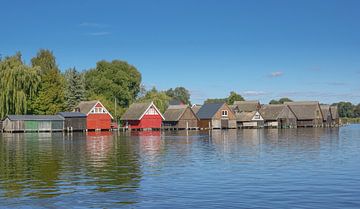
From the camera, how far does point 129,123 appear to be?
11056 cm

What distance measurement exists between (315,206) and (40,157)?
2385cm

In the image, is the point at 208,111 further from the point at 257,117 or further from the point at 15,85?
the point at 15,85

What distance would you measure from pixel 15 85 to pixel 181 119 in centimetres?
3789

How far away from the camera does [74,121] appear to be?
9631 centimetres

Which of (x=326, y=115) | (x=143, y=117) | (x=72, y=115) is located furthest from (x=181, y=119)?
(x=326, y=115)

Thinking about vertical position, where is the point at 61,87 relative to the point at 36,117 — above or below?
above

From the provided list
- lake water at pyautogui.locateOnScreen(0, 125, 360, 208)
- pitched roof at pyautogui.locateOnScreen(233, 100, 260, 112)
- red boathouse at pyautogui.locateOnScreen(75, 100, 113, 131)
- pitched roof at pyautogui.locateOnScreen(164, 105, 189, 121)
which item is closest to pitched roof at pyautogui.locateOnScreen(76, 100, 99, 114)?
red boathouse at pyautogui.locateOnScreen(75, 100, 113, 131)

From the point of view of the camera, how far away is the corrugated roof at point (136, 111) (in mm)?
107375

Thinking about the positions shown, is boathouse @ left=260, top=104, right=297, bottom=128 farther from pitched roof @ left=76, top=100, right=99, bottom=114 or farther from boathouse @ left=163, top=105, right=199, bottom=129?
pitched roof @ left=76, top=100, right=99, bottom=114

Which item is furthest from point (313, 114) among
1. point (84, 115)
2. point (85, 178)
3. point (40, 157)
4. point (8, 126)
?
point (85, 178)

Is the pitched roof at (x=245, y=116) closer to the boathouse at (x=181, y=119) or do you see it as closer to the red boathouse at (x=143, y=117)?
the boathouse at (x=181, y=119)

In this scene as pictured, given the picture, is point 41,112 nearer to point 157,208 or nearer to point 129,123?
point 129,123

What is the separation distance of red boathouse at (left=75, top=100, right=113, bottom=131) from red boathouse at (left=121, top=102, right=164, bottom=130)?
7.96m

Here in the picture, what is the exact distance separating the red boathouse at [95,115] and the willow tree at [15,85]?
10.8m
